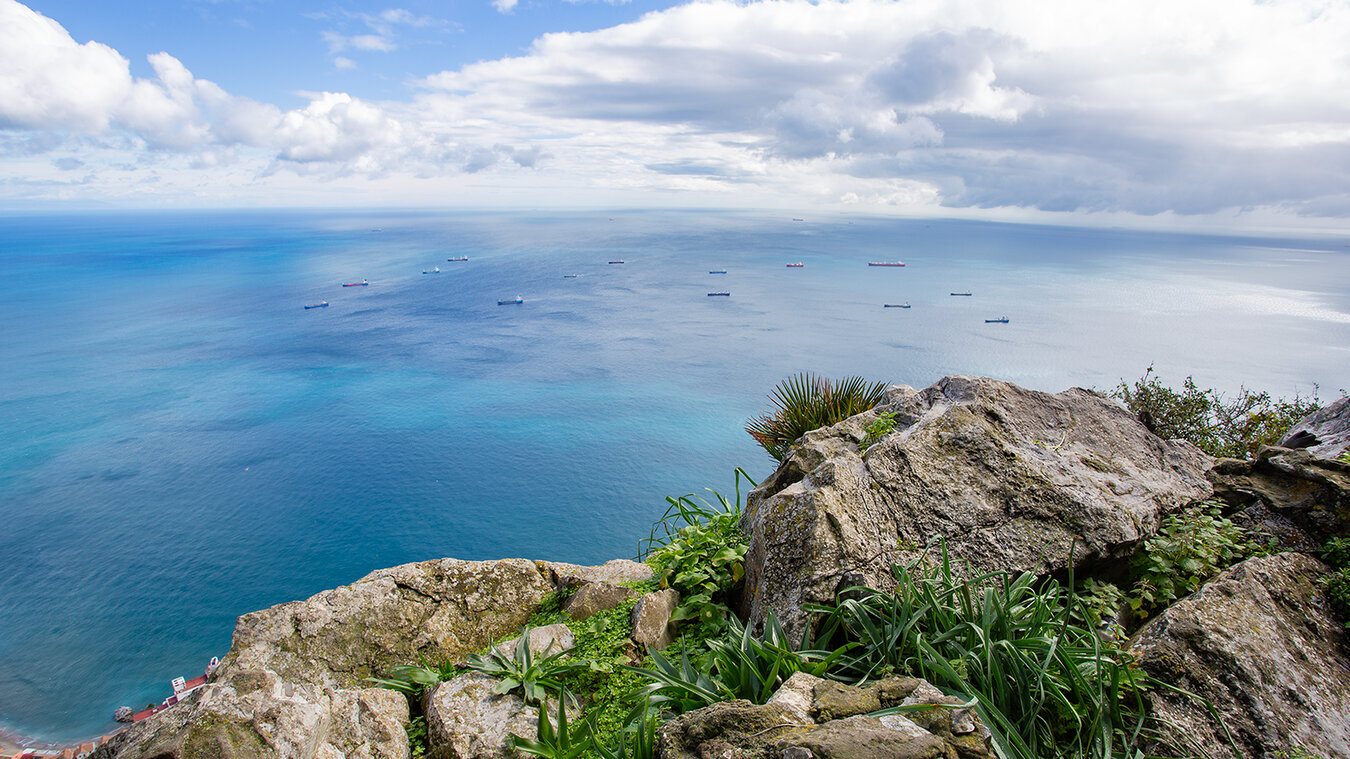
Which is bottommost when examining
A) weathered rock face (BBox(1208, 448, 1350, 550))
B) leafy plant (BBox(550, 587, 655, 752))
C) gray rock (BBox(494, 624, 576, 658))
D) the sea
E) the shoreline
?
the shoreline

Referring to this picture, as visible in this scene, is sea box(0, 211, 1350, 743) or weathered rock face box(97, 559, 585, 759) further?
sea box(0, 211, 1350, 743)

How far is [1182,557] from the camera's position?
3.70 meters

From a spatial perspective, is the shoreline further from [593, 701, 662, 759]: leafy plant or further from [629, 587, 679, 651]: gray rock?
[593, 701, 662, 759]: leafy plant

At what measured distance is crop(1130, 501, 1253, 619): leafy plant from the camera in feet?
11.7

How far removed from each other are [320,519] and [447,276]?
3306 inches

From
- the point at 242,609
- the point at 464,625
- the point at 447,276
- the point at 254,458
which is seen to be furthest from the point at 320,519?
the point at 447,276

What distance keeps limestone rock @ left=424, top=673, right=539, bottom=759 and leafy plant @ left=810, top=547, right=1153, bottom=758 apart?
5.81 ft

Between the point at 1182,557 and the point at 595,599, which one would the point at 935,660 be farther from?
the point at 595,599

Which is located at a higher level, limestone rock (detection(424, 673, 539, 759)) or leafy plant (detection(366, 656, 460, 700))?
limestone rock (detection(424, 673, 539, 759))

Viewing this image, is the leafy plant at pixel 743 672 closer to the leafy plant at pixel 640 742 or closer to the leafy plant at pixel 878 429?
the leafy plant at pixel 640 742

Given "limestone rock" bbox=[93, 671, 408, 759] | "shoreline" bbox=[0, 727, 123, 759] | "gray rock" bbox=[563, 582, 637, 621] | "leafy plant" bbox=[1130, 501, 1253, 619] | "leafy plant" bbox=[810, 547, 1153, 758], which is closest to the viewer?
"leafy plant" bbox=[810, 547, 1153, 758]

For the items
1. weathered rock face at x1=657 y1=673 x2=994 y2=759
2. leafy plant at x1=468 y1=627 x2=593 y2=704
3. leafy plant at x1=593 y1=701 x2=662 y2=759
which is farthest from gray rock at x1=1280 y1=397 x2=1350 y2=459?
leafy plant at x1=468 y1=627 x2=593 y2=704

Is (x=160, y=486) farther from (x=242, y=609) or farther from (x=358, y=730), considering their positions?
(x=358, y=730)

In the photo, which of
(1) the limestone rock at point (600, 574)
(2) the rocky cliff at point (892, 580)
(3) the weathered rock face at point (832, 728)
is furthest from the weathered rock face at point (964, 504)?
(1) the limestone rock at point (600, 574)
